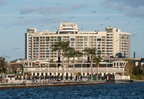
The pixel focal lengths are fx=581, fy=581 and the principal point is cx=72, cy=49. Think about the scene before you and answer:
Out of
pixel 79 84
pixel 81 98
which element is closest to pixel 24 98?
pixel 81 98

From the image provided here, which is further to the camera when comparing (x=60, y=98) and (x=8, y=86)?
(x=8, y=86)

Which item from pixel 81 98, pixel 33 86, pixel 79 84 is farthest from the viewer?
pixel 79 84

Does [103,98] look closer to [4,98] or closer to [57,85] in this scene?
[4,98]

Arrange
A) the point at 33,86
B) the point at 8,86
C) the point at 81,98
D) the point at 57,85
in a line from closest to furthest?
the point at 81,98 → the point at 8,86 → the point at 33,86 → the point at 57,85

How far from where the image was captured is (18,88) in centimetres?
14525

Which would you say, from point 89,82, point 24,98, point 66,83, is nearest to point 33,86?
point 66,83

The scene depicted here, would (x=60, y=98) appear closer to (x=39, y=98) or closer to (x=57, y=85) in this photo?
(x=39, y=98)

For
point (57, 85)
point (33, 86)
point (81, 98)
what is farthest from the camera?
point (57, 85)

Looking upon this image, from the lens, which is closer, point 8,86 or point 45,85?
point 8,86

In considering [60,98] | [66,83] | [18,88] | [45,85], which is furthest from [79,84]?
[60,98]

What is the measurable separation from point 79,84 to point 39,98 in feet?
283

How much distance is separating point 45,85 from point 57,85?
781cm

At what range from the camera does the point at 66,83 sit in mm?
177000

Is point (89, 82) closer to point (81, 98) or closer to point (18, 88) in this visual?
point (18, 88)
